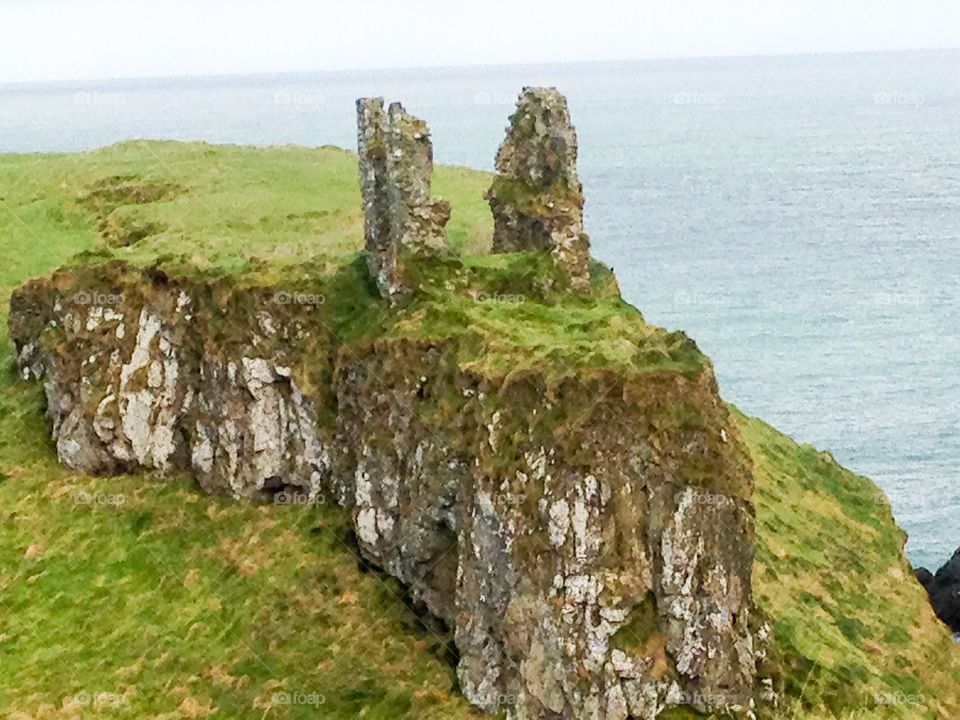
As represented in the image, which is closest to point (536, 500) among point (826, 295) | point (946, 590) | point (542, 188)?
point (542, 188)

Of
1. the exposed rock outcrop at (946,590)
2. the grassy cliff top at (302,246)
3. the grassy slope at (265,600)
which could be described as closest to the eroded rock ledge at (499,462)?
the grassy cliff top at (302,246)

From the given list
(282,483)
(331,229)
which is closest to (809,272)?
(331,229)

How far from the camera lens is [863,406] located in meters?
89.9

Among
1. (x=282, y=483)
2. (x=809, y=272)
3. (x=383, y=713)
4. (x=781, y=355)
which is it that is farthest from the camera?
(x=809, y=272)

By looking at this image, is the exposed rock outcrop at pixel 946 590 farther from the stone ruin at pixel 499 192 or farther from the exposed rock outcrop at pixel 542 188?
the stone ruin at pixel 499 192

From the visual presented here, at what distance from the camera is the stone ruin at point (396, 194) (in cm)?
3688

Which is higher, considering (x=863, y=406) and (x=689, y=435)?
(x=689, y=435)

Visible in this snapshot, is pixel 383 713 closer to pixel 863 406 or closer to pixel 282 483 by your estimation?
pixel 282 483

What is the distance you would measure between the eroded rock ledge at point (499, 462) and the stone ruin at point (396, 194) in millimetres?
704

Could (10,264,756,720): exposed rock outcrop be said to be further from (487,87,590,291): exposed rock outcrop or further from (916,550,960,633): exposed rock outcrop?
(916,550,960,633): exposed rock outcrop

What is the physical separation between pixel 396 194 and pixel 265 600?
13.4 metres

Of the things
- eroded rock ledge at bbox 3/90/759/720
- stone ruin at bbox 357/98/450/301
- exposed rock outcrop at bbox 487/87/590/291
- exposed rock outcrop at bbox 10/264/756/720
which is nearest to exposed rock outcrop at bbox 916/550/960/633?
exposed rock outcrop at bbox 487/87/590/291

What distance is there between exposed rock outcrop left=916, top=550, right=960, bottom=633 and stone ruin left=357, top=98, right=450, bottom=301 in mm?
32273

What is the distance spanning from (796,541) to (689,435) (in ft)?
59.8
